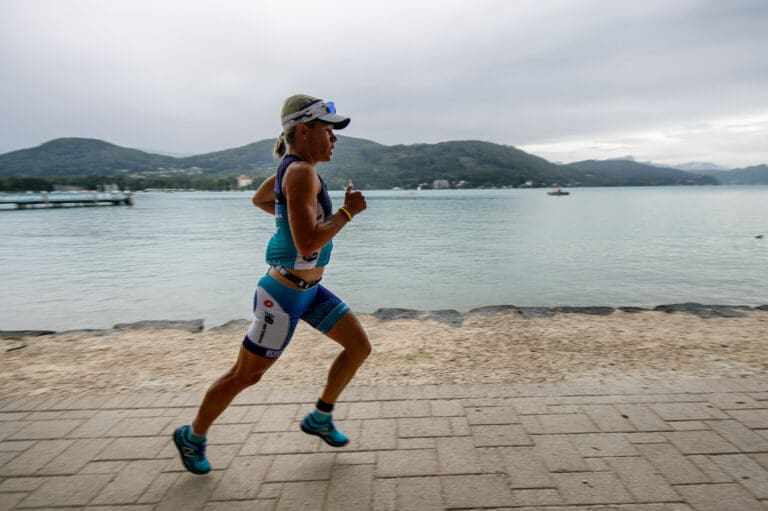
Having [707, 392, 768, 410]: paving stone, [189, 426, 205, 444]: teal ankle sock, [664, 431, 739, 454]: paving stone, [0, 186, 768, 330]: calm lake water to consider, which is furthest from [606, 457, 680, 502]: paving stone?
[0, 186, 768, 330]: calm lake water

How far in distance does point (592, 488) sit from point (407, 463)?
3.61 ft

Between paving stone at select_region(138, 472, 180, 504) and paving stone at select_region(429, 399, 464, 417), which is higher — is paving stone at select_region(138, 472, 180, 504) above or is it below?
above

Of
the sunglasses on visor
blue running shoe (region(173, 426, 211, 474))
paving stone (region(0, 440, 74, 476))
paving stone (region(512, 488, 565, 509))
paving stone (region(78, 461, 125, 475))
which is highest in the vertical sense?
the sunglasses on visor

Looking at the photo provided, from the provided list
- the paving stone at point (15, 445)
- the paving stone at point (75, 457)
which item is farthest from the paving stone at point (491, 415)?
the paving stone at point (15, 445)

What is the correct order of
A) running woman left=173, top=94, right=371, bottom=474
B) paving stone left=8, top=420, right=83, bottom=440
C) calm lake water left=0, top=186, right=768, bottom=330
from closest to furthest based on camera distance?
running woman left=173, top=94, right=371, bottom=474
paving stone left=8, top=420, right=83, bottom=440
calm lake water left=0, top=186, right=768, bottom=330

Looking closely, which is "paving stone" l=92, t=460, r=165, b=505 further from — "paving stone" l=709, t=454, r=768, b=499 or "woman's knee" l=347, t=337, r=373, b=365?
"paving stone" l=709, t=454, r=768, b=499

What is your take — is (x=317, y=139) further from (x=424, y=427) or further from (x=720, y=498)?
(x=720, y=498)

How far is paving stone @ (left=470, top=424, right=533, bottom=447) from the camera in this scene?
3193mm

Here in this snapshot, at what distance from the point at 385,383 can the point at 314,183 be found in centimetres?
257

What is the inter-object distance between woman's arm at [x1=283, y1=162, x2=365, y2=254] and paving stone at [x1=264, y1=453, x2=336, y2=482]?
142 cm

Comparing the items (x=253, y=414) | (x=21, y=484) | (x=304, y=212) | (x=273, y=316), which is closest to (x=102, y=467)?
(x=21, y=484)

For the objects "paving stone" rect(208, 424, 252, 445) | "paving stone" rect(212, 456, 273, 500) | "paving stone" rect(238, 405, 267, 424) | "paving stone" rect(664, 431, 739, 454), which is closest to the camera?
"paving stone" rect(212, 456, 273, 500)

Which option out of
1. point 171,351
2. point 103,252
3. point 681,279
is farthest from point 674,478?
point 103,252

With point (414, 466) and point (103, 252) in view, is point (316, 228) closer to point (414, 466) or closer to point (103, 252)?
point (414, 466)
